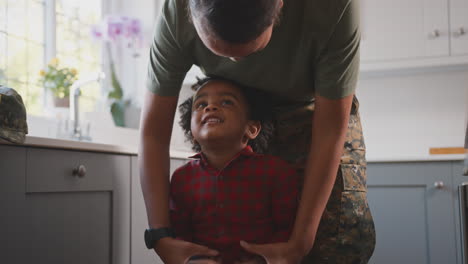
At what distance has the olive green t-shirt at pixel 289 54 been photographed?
3.91ft

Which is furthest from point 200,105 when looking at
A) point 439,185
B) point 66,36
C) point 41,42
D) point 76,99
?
point 439,185

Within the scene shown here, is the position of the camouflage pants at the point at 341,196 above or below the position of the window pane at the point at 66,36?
below

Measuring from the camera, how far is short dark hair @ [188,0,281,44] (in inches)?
37.0

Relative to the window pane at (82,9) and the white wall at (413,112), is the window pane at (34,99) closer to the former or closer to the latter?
the window pane at (82,9)

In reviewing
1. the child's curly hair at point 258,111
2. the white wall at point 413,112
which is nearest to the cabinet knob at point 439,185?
the white wall at point 413,112

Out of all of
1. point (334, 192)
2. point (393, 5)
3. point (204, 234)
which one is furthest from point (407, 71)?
point (204, 234)

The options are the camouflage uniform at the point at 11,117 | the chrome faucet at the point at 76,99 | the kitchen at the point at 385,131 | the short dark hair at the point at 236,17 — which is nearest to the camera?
the short dark hair at the point at 236,17

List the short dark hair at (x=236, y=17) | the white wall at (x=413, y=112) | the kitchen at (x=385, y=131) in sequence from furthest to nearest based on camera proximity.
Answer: the white wall at (x=413, y=112) < the kitchen at (x=385, y=131) < the short dark hair at (x=236, y=17)

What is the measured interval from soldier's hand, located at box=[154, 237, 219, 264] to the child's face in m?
0.26

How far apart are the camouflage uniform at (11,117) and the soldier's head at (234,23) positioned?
48 centimetres

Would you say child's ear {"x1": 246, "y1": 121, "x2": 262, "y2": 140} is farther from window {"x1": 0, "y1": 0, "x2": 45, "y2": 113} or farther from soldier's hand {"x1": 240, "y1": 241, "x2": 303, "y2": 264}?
window {"x1": 0, "y1": 0, "x2": 45, "y2": 113}

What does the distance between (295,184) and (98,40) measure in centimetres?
177

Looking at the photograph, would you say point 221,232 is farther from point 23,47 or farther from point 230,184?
point 23,47

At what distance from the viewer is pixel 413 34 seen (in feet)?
9.50
